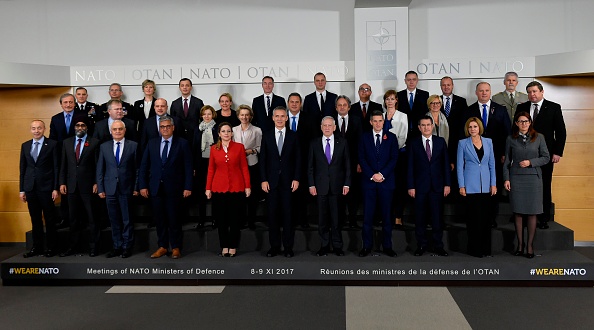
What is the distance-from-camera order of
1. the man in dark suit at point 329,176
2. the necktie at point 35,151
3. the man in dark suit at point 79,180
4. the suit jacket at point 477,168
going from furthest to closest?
1. the necktie at point 35,151
2. the man in dark suit at point 79,180
3. the man in dark suit at point 329,176
4. the suit jacket at point 477,168

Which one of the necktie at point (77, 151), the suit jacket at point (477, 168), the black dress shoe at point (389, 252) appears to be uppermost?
the necktie at point (77, 151)

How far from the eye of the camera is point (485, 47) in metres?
7.48

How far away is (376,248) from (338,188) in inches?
35.0

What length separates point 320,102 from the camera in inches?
258

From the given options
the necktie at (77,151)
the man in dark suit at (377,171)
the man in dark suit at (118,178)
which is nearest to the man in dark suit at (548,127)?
the man in dark suit at (377,171)

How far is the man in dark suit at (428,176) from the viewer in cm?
547

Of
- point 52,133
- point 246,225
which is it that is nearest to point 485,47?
point 246,225

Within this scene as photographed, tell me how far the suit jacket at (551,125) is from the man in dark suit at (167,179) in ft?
12.9

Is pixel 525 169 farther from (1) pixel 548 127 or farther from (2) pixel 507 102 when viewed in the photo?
(2) pixel 507 102

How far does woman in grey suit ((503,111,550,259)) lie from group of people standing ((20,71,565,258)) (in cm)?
1

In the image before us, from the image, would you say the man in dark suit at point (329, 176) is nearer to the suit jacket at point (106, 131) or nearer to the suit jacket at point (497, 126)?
the suit jacket at point (497, 126)

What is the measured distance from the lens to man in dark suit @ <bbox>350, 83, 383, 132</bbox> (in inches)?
244

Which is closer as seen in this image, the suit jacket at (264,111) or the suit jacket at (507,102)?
the suit jacket at (507,102)

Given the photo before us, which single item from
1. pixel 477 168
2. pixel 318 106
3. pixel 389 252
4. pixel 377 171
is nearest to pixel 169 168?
pixel 318 106
